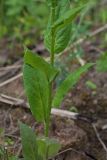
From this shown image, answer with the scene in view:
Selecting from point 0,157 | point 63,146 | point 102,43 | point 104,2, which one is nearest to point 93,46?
point 102,43

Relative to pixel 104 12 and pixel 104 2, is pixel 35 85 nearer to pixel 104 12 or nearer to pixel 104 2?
pixel 104 12

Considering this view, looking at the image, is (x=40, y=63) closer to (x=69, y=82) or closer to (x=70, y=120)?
(x=69, y=82)

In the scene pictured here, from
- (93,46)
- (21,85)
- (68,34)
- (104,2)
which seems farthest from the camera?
(104,2)

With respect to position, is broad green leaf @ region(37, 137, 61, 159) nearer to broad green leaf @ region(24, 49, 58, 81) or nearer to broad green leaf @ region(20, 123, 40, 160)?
broad green leaf @ region(20, 123, 40, 160)

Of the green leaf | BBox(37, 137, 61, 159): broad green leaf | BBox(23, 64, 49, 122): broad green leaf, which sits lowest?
BBox(37, 137, 61, 159): broad green leaf

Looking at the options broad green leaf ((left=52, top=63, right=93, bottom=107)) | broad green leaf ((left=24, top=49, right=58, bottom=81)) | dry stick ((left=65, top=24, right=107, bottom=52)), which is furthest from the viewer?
dry stick ((left=65, top=24, right=107, bottom=52))

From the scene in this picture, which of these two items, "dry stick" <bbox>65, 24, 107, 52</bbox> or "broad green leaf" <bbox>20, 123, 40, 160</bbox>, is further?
"dry stick" <bbox>65, 24, 107, 52</bbox>

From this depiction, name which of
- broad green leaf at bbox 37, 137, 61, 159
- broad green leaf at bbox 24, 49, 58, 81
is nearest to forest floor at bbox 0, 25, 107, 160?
broad green leaf at bbox 37, 137, 61, 159
